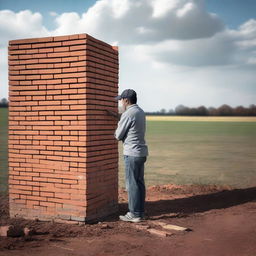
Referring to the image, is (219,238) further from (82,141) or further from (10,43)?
(10,43)

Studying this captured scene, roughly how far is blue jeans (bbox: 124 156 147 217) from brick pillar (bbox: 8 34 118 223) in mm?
481

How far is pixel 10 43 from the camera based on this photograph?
5.47 metres

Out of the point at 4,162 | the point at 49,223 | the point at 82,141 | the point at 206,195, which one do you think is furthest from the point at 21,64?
the point at 4,162

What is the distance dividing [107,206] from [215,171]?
269 inches

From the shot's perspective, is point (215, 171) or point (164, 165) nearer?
point (215, 171)

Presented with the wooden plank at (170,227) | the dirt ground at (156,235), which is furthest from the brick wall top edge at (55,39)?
the wooden plank at (170,227)

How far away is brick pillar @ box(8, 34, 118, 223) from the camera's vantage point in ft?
16.7

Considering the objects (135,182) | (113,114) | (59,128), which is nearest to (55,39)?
(59,128)

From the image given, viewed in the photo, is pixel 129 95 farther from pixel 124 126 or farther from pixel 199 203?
pixel 199 203

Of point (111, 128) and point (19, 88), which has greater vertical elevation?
point (19, 88)

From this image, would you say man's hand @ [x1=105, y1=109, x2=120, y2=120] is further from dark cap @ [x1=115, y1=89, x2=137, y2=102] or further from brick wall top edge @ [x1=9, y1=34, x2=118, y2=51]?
brick wall top edge @ [x1=9, y1=34, x2=118, y2=51]

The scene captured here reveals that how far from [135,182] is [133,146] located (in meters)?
0.59

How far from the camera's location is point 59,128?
5184mm

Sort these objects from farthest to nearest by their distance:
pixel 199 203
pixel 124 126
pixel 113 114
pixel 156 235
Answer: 1. pixel 199 203
2. pixel 113 114
3. pixel 124 126
4. pixel 156 235
